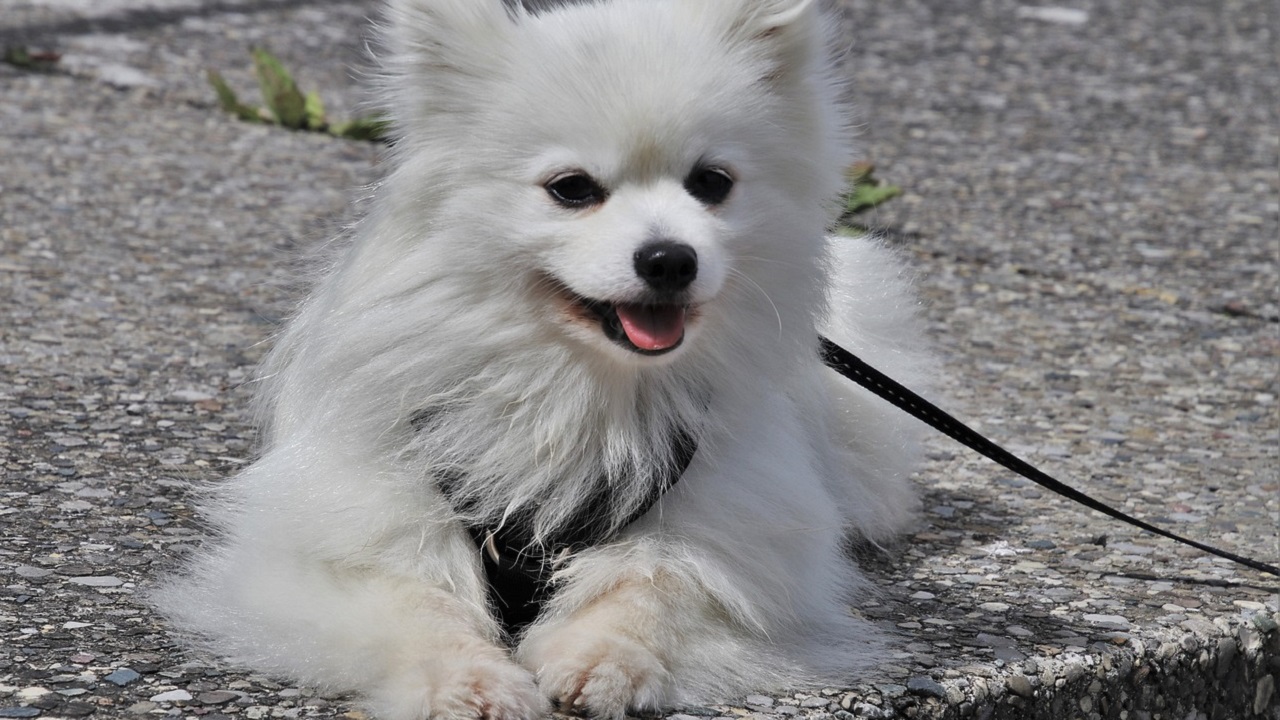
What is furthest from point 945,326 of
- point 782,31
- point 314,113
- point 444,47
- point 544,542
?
point 314,113

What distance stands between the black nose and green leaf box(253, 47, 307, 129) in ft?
17.3

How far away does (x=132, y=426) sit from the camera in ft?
13.9

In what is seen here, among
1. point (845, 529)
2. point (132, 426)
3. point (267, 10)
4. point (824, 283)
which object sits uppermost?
point (824, 283)

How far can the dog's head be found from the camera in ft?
9.33

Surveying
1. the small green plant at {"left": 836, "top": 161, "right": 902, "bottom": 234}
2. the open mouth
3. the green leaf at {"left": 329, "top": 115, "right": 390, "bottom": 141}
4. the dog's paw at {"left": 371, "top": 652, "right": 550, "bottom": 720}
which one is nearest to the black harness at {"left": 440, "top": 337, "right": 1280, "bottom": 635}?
the open mouth

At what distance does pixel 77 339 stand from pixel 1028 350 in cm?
330

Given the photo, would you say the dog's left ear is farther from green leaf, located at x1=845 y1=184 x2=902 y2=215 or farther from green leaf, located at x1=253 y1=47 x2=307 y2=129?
green leaf, located at x1=253 y1=47 x2=307 y2=129

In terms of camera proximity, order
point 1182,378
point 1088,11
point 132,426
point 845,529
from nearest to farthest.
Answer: point 845,529, point 132,426, point 1182,378, point 1088,11

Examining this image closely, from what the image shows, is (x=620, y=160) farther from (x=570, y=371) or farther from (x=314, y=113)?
(x=314, y=113)

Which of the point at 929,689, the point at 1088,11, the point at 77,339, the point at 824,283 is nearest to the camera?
the point at 929,689

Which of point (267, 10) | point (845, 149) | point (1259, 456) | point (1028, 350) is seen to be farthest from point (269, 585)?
point (267, 10)

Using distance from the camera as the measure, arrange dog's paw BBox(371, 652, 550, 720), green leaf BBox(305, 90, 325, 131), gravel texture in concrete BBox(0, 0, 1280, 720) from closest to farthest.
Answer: dog's paw BBox(371, 652, 550, 720) → gravel texture in concrete BBox(0, 0, 1280, 720) → green leaf BBox(305, 90, 325, 131)

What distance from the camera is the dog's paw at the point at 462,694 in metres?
2.54

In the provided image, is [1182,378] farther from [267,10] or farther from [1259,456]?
[267,10]
